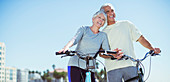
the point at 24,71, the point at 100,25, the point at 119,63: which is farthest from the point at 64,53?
the point at 24,71

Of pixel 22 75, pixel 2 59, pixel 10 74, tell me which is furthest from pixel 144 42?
pixel 10 74

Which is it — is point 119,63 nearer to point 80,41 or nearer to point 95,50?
point 95,50

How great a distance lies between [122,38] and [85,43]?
2.07 feet

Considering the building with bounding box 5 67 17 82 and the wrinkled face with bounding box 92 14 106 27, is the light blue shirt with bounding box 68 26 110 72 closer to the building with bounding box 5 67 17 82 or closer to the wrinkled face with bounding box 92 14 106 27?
the wrinkled face with bounding box 92 14 106 27

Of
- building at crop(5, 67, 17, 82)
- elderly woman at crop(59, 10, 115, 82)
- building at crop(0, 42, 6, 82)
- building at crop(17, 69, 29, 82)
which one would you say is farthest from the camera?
building at crop(5, 67, 17, 82)

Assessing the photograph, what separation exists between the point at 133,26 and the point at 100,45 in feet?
2.23

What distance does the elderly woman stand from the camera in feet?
9.08

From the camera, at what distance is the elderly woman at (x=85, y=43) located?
2.77 meters

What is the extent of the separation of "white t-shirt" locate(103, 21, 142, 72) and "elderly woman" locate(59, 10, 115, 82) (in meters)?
0.31

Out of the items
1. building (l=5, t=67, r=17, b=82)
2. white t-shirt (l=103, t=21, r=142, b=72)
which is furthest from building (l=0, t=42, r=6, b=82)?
white t-shirt (l=103, t=21, r=142, b=72)

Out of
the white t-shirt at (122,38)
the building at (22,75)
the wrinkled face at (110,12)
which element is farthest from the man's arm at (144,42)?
the building at (22,75)

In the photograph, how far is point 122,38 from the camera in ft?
10.6

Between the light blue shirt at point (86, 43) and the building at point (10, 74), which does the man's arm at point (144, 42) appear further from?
the building at point (10, 74)

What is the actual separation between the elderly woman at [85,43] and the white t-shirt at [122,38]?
1.01 feet
